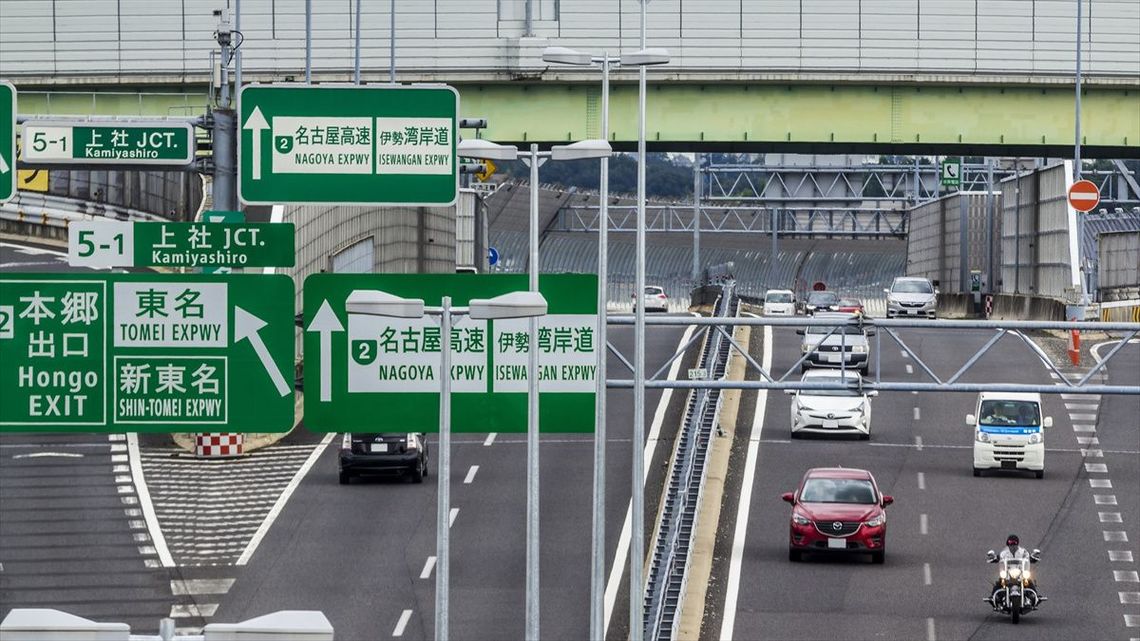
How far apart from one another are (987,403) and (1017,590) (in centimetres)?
→ 1273

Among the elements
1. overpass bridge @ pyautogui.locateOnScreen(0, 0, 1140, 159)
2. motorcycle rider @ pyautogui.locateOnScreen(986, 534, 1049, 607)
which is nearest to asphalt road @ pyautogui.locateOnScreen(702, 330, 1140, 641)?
motorcycle rider @ pyautogui.locateOnScreen(986, 534, 1049, 607)

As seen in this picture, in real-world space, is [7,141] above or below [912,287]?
above

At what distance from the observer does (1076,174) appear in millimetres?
60062

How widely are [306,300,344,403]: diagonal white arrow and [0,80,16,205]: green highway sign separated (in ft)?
10.9

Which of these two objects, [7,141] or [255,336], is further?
[255,336]

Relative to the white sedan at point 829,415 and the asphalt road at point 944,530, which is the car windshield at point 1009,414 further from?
the white sedan at point 829,415

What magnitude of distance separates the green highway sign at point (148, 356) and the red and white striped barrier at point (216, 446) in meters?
27.0

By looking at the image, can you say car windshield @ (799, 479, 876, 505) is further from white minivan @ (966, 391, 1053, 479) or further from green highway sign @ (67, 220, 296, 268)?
green highway sign @ (67, 220, 296, 268)

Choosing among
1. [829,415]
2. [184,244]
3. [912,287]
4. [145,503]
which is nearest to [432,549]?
[145,503]

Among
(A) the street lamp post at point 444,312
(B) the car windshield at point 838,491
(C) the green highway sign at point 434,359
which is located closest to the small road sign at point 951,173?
(B) the car windshield at point 838,491

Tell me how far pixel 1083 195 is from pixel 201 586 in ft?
112

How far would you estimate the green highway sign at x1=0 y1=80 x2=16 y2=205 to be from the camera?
56.6 ft

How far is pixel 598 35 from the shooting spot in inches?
2121

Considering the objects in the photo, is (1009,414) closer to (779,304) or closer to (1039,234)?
(1039,234)
